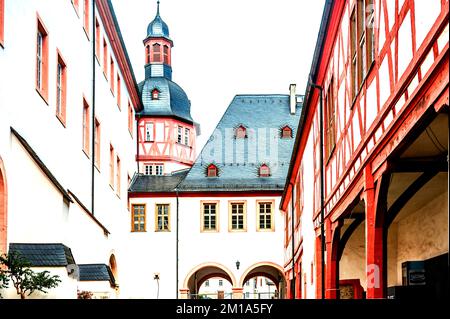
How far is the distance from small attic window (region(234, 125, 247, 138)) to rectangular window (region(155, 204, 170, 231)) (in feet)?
15.9

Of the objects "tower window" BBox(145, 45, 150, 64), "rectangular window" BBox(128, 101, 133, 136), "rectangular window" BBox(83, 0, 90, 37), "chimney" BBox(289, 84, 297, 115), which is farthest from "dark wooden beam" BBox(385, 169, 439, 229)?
"tower window" BBox(145, 45, 150, 64)

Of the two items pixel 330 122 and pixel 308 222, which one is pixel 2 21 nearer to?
pixel 330 122

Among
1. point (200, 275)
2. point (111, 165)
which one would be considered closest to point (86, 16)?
point (111, 165)

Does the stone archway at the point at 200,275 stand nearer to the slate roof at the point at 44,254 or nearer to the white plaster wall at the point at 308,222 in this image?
the white plaster wall at the point at 308,222

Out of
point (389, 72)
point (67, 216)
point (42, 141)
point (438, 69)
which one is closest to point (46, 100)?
point (42, 141)

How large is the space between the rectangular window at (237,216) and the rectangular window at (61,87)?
2283cm

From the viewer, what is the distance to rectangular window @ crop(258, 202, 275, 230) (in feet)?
132

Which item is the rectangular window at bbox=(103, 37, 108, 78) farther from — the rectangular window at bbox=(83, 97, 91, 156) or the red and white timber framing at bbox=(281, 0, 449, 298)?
the red and white timber framing at bbox=(281, 0, 449, 298)

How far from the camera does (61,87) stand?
18266 mm

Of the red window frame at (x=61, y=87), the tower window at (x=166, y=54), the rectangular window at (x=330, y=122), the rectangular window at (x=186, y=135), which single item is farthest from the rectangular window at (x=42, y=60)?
the rectangular window at (x=186, y=135)

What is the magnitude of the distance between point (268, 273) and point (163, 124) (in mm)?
10373

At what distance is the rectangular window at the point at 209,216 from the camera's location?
132 ft

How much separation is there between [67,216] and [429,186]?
6238mm

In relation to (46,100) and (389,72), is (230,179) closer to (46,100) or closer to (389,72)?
(46,100)
